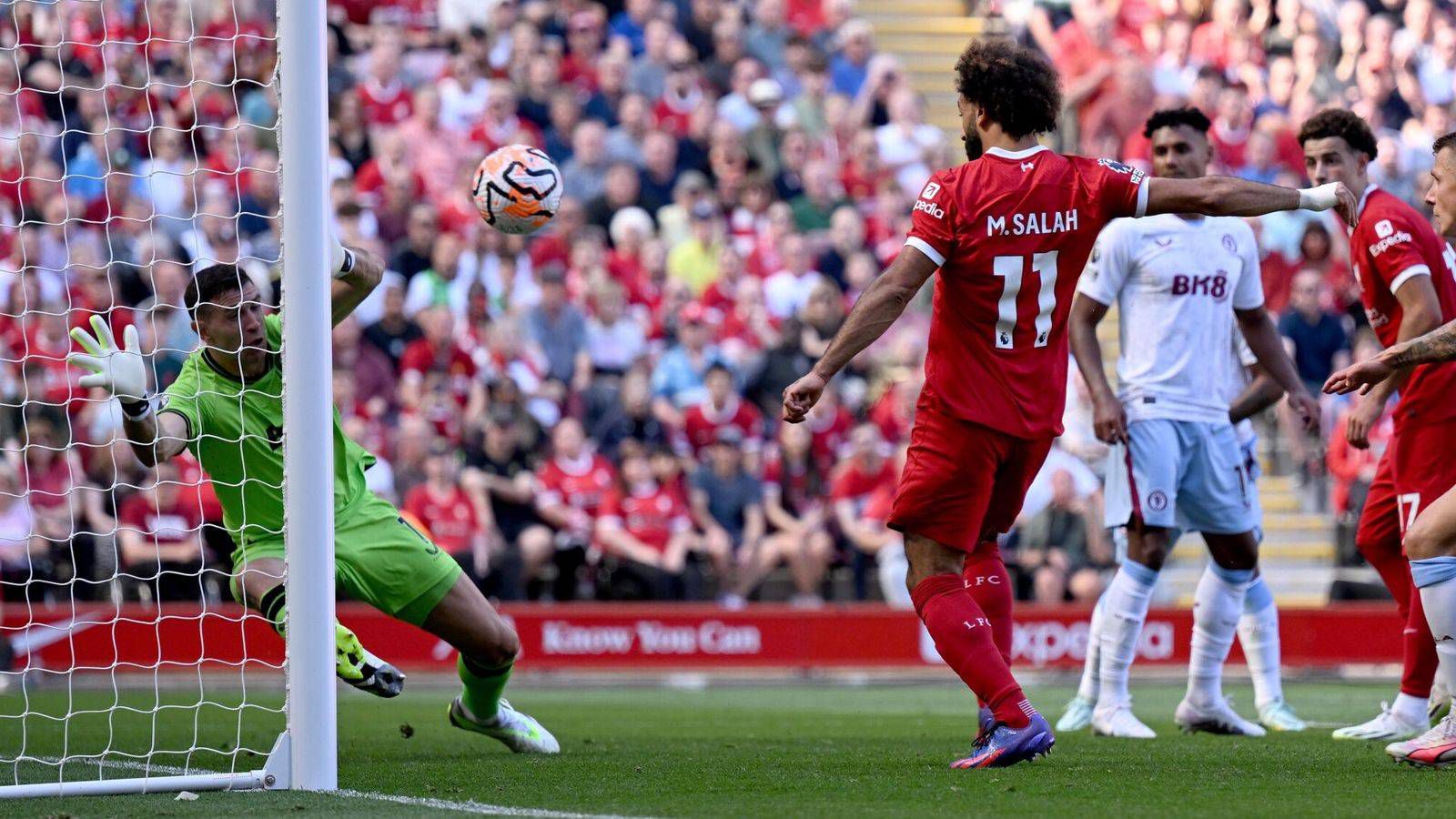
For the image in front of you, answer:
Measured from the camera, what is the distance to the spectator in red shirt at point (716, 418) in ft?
50.2

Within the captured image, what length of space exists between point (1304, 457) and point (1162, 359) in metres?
7.85

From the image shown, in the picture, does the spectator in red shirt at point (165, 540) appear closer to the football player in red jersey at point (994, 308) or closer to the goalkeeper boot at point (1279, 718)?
the goalkeeper boot at point (1279, 718)

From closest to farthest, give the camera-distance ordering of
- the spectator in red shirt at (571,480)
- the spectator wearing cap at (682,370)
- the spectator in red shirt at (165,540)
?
the spectator in red shirt at (165,540)
the spectator in red shirt at (571,480)
the spectator wearing cap at (682,370)

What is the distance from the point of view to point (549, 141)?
56.6 ft

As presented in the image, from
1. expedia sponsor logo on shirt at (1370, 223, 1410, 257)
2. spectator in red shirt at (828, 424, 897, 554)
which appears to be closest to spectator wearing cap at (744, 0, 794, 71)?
spectator in red shirt at (828, 424, 897, 554)

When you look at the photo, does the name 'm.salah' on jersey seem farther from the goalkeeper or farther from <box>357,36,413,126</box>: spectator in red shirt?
<box>357,36,413,126</box>: spectator in red shirt

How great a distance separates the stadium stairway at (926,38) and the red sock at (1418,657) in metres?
13.2

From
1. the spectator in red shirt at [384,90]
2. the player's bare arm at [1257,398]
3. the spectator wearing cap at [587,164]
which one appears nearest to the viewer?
the player's bare arm at [1257,398]

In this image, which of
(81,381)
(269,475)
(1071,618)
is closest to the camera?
(81,381)

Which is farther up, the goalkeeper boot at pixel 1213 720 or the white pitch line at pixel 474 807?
the white pitch line at pixel 474 807

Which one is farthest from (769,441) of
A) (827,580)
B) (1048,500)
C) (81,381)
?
(81,381)

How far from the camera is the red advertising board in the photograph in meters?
13.9

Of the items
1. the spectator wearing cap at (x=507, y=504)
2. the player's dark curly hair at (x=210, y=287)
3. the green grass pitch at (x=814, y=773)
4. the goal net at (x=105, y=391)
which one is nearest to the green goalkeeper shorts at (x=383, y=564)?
the green grass pitch at (x=814, y=773)

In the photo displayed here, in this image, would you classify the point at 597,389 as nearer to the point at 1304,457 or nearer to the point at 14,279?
the point at 14,279
